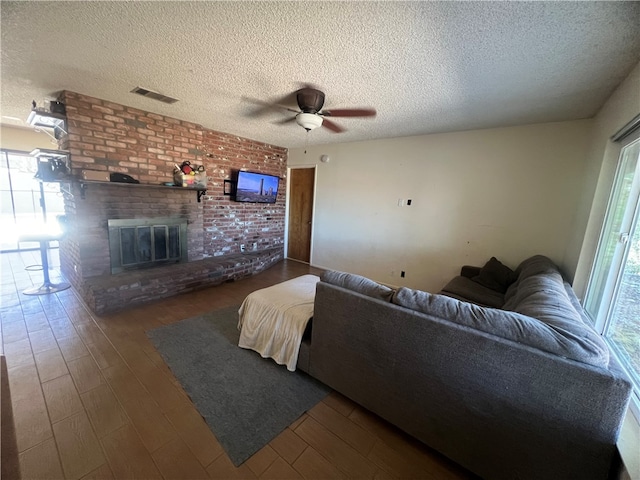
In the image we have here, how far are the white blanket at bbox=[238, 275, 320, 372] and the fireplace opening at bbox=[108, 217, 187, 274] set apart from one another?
83.6 inches

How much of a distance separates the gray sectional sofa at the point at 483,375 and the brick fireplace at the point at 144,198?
2660 millimetres

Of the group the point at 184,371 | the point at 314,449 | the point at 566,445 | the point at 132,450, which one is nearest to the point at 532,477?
the point at 566,445

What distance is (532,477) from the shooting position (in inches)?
43.8

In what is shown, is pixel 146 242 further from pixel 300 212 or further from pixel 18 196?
pixel 18 196

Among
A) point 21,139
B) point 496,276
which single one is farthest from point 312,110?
point 21,139

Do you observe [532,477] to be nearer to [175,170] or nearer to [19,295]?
[175,170]

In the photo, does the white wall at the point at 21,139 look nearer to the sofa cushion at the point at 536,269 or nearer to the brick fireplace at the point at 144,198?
the brick fireplace at the point at 144,198

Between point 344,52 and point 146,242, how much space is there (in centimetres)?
348

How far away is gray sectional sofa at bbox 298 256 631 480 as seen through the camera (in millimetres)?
1007

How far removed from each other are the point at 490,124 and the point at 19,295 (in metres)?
6.23

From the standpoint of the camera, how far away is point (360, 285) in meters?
1.62

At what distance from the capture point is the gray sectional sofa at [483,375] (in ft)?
3.30

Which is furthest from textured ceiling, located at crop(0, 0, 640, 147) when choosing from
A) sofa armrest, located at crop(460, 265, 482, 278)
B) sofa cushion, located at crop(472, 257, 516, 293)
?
sofa armrest, located at crop(460, 265, 482, 278)

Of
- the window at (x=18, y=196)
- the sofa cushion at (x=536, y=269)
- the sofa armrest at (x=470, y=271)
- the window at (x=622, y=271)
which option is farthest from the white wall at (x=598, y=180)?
the window at (x=18, y=196)
